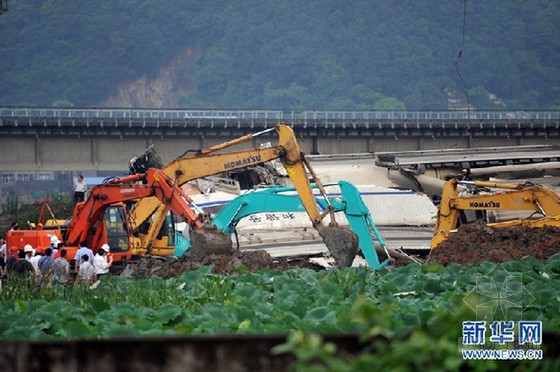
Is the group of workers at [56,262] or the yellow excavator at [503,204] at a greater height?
the yellow excavator at [503,204]

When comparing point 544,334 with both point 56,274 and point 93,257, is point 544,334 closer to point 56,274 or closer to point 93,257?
point 56,274

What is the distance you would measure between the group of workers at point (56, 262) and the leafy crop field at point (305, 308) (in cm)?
397

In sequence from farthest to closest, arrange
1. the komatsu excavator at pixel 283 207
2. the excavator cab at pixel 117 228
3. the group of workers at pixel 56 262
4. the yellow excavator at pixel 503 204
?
the excavator cab at pixel 117 228 → the yellow excavator at pixel 503 204 → the komatsu excavator at pixel 283 207 → the group of workers at pixel 56 262

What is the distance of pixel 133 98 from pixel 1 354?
622 feet

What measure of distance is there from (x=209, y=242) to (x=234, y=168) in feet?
13.4

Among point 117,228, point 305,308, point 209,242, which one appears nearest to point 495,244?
point 209,242

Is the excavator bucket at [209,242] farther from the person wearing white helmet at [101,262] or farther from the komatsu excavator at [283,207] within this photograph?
the komatsu excavator at [283,207]

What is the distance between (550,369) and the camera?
8297 millimetres

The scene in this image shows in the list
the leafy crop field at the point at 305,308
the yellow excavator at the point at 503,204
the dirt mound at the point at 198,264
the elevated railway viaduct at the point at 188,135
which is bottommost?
the leafy crop field at the point at 305,308

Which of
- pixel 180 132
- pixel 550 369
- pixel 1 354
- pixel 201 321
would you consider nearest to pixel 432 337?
pixel 550 369

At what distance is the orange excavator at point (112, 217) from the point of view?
27330mm

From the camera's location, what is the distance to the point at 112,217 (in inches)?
1166

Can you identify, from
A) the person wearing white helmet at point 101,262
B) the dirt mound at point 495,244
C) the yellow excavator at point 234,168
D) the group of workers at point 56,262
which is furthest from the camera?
the yellow excavator at point 234,168

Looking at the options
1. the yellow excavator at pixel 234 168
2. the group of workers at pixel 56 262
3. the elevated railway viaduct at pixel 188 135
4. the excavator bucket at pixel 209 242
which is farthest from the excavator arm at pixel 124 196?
the elevated railway viaduct at pixel 188 135
